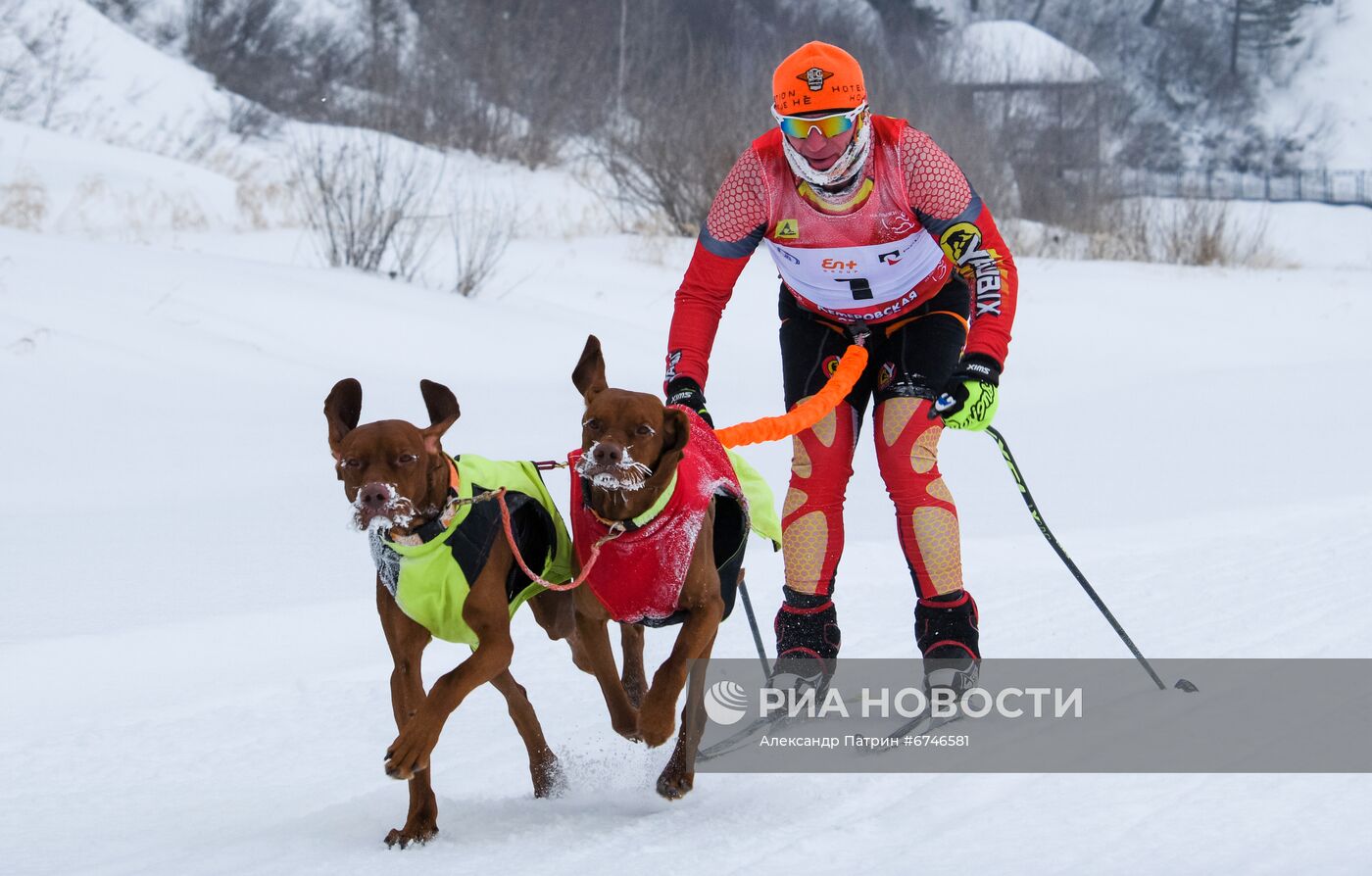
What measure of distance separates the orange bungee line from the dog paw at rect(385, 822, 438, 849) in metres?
1.28

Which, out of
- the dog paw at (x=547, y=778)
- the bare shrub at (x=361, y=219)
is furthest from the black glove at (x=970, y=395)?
the bare shrub at (x=361, y=219)

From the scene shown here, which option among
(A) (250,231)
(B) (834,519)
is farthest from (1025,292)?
(B) (834,519)

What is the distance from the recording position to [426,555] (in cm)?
344

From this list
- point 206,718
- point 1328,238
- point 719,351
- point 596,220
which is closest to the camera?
point 206,718

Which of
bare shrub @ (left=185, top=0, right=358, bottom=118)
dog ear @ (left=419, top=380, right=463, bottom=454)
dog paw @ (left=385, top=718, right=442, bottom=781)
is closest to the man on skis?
dog ear @ (left=419, top=380, right=463, bottom=454)

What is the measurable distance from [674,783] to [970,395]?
1.35 metres

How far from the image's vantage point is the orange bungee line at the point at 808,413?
4.29 m

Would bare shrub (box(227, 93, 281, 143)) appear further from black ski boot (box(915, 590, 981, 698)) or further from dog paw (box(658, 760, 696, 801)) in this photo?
dog paw (box(658, 760, 696, 801))

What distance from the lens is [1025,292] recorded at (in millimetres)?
17453

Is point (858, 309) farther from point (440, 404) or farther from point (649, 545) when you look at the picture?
point (440, 404)

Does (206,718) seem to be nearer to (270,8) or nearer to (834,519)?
(834,519)

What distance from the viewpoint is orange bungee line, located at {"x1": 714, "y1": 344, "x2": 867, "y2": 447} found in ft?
14.1

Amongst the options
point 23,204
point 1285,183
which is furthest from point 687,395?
point 1285,183

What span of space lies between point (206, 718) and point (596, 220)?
50.0ft
